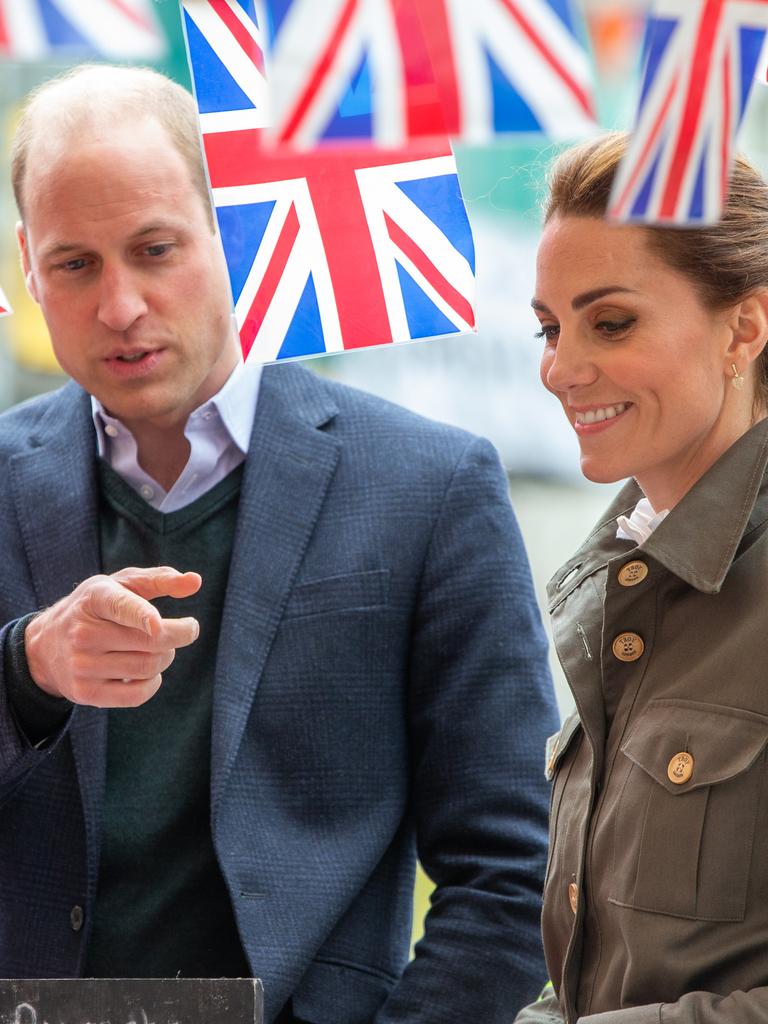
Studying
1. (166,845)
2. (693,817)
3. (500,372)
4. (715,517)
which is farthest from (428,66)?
(500,372)

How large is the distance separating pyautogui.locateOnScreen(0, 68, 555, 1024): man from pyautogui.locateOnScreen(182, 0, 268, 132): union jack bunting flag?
36cm

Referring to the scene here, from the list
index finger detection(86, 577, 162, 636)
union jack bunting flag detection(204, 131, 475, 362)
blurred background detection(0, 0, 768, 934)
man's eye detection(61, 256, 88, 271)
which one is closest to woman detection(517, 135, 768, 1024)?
union jack bunting flag detection(204, 131, 475, 362)

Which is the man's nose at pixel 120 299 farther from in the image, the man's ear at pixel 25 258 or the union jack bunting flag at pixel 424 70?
the union jack bunting flag at pixel 424 70

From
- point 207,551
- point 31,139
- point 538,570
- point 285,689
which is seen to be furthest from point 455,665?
point 538,570

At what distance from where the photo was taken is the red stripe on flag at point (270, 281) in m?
1.57

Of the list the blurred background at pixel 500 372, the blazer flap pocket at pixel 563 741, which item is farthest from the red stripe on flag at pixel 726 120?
the blurred background at pixel 500 372

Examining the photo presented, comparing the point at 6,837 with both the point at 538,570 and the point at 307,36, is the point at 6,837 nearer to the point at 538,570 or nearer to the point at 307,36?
the point at 307,36

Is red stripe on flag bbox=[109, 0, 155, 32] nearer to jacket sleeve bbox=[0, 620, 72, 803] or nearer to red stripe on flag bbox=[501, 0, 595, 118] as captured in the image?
red stripe on flag bbox=[501, 0, 595, 118]

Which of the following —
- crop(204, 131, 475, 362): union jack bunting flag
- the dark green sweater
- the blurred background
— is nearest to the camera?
crop(204, 131, 475, 362): union jack bunting flag

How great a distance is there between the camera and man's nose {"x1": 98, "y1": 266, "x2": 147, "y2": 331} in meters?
1.88

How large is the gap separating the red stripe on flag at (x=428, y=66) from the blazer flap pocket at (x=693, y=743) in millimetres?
561

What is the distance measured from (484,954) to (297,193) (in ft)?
3.10

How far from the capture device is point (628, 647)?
4.81ft

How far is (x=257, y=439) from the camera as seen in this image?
6.72ft
